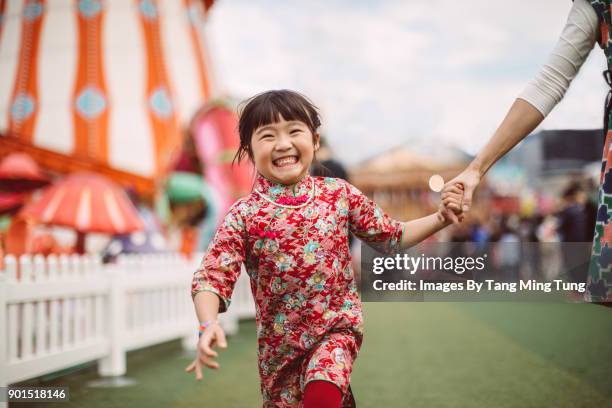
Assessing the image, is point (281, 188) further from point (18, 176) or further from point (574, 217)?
point (574, 217)

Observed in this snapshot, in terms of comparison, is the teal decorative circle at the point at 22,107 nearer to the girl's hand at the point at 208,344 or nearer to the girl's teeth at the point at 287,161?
the girl's teeth at the point at 287,161

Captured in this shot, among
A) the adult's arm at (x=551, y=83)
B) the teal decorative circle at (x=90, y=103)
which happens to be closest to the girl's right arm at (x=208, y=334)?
the adult's arm at (x=551, y=83)

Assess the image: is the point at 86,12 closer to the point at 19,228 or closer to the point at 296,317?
the point at 19,228

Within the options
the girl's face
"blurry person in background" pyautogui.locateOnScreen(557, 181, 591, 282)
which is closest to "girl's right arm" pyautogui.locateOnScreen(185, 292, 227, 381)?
the girl's face

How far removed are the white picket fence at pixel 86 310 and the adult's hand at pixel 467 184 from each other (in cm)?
230

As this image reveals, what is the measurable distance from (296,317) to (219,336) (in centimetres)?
32

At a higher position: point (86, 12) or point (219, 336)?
point (86, 12)

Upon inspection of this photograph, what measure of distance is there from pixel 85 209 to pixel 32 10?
615cm

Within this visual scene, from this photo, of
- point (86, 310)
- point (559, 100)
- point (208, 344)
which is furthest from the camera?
point (86, 310)

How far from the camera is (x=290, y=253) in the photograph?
1741mm

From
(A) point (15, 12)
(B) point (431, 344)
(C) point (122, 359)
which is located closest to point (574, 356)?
(B) point (431, 344)

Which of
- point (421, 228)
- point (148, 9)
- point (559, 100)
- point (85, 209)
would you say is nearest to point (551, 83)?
point (559, 100)

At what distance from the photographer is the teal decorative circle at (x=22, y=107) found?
32.1ft

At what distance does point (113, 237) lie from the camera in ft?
19.7
